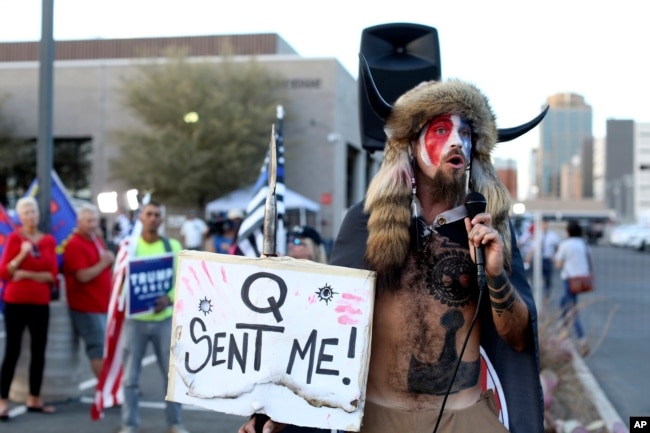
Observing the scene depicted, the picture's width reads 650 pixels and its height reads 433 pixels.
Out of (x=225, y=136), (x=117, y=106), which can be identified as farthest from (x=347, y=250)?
(x=117, y=106)

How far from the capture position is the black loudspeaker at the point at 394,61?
482 centimetres

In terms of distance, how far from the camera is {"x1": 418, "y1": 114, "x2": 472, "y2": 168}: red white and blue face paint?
10.2 ft

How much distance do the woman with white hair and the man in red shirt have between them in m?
0.21

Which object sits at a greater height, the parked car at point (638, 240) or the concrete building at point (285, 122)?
the concrete building at point (285, 122)

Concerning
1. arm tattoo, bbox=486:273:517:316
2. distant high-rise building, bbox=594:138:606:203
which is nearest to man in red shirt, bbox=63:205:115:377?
arm tattoo, bbox=486:273:517:316

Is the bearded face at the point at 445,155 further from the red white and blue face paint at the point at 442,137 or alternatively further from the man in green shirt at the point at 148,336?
the man in green shirt at the point at 148,336

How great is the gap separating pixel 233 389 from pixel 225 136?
106ft

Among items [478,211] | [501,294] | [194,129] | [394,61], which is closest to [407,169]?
[478,211]

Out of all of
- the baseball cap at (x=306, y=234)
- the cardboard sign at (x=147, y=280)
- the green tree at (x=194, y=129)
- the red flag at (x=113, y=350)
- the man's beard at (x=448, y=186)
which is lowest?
the red flag at (x=113, y=350)

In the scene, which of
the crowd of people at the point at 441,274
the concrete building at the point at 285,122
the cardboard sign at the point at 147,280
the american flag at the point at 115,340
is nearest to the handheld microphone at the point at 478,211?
the crowd of people at the point at 441,274

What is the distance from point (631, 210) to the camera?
438 feet

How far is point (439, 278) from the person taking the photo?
3.05 m

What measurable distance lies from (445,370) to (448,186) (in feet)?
2.26

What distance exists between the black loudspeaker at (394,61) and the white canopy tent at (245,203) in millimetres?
19843
